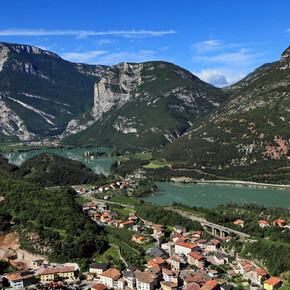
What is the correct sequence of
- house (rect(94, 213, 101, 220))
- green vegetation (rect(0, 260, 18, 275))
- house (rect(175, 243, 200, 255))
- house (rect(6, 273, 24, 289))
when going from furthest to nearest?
house (rect(94, 213, 101, 220))
house (rect(175, 243, 200, 255))
green vegetation (rect(0, 260, 18, 275))
house (rect(6, 273, 24, 289))

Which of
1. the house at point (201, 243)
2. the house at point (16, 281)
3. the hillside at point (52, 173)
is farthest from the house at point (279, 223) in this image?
the hillside at point (52, 173)

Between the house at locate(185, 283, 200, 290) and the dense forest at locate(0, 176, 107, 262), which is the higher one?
the dense forest at locate(0, 176, 107, 262)

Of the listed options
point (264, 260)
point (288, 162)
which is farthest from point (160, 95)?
point (264, 260)

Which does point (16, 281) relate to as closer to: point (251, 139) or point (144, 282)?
point (144, 282)

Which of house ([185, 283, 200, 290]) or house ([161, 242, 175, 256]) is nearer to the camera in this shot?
house ([185, 283, 200, 290])

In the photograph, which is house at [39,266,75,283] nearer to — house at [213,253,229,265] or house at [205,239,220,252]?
house at [213,253,229,265]

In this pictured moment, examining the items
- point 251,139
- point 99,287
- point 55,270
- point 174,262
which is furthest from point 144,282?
point 251,139

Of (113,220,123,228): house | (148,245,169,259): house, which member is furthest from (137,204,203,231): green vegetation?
(148,245,169,259): house
